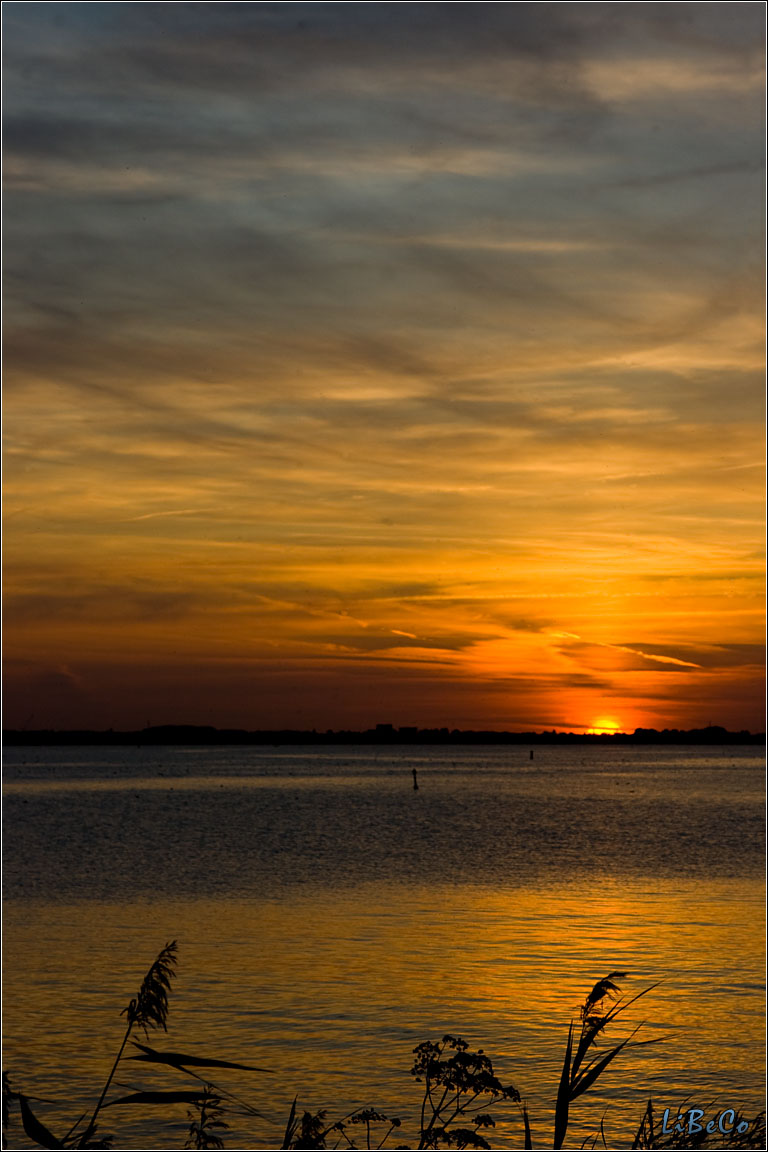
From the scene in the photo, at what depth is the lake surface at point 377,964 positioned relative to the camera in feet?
88.7

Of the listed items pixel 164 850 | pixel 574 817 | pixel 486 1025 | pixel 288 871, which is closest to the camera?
pixel 486 1025

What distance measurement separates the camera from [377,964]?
40.1 m

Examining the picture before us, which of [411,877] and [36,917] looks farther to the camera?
[411,877]

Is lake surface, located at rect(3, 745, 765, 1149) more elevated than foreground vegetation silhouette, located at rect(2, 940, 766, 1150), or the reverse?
foreground vegetation silhouette, located at rect(2, 940, 766, 1150)

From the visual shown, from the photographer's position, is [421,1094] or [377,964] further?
[377,964]

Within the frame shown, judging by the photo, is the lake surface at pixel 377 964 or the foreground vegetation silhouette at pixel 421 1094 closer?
the foreground vegetation silhouette at pixel 421 1094

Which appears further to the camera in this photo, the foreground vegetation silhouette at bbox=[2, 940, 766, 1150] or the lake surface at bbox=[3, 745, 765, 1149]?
the lake surface at bbox=[3, 745, 765, 1149]

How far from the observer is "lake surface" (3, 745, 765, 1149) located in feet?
88.7

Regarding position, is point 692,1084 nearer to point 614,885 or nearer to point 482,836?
point 614,885

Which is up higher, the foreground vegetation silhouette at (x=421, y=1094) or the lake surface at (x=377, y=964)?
the foreground vegetation silhouette at (x=421, y=1094)

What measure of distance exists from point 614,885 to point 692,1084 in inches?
1554

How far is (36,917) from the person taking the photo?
52.6 metres

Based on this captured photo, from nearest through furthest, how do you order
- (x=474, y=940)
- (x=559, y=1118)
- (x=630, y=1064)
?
(x=559, y=1118), (x=630, y=1064), (x=474, y=940)

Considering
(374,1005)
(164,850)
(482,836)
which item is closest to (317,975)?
(374,1005)
